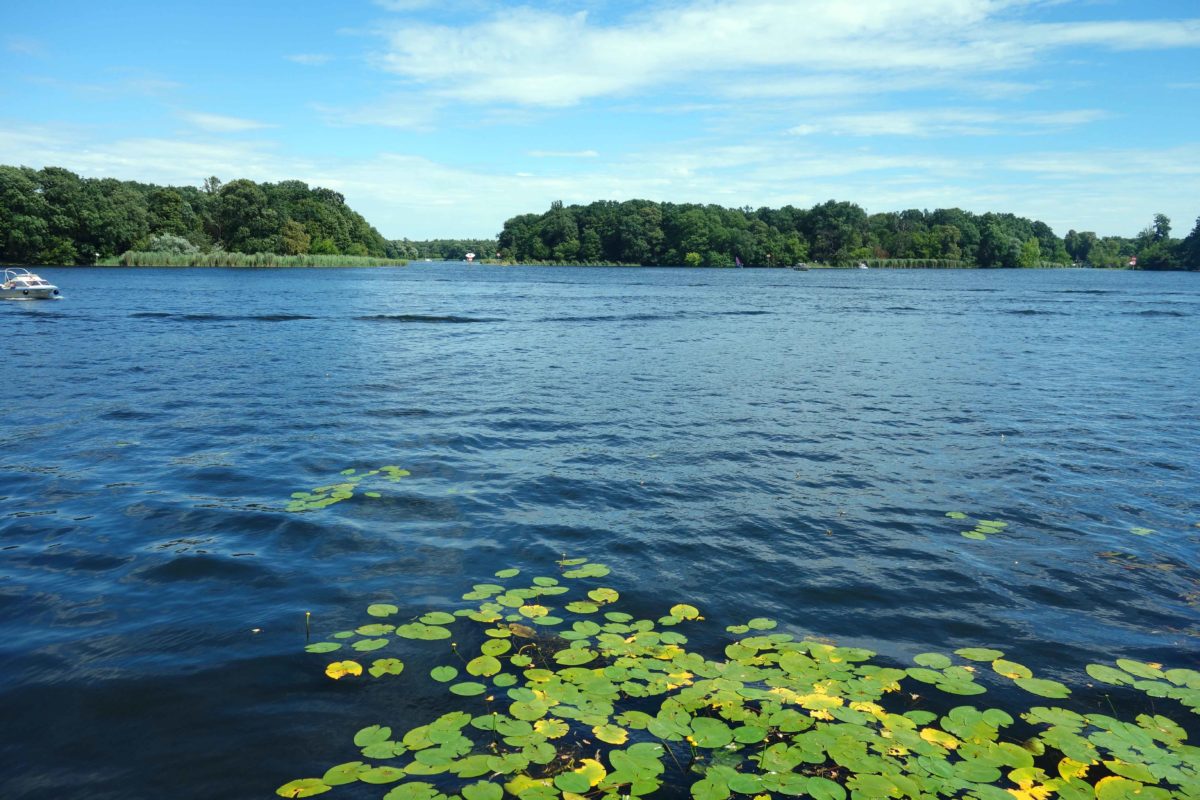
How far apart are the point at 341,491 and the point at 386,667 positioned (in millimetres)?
5802

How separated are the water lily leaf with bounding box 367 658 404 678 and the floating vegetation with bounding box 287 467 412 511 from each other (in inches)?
195

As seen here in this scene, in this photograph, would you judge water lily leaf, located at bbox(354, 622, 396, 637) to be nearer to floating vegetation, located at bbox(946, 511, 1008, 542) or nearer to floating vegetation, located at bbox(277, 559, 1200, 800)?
floating vegetation, located at bbox(277, 559, 1200, 800)

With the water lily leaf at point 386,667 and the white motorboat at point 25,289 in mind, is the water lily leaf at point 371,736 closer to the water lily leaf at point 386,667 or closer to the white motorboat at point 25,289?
the water lily leaf at point 386,667

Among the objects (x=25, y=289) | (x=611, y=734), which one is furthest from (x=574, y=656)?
(x=25, y=289)

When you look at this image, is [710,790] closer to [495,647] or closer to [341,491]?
[495,647]

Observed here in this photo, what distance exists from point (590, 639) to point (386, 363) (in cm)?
2197

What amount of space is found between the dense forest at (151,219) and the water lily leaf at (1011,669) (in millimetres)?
121649

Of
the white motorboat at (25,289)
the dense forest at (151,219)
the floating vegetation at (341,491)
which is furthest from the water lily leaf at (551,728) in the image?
the dense forest at (151,219)

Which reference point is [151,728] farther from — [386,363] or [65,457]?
[386,363]

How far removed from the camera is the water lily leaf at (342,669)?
6.82m

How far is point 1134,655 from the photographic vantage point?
295 inches

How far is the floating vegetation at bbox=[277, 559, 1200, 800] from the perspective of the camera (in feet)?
17.0

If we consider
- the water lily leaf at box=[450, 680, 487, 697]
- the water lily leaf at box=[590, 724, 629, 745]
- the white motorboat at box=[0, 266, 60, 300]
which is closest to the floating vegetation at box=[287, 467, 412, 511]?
the water lily leaf at box=[450, 680, 487, 697]

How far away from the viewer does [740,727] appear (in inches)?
232
